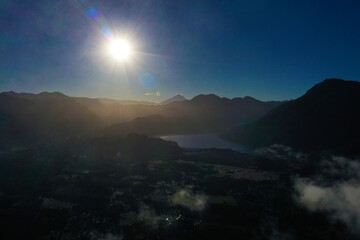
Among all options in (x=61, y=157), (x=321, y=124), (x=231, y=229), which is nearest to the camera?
(x=231, y=229)

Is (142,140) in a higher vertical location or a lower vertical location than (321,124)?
lower

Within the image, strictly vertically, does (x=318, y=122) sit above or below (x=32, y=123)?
above

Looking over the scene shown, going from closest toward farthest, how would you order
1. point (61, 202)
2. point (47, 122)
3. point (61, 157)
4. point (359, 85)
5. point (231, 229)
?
1. point (231, 229)
2. point (61, 202)
3. point (61, 157)
4. point (359, 85)
5. point (47, 122)

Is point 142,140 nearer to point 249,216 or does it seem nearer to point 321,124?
point 249,216

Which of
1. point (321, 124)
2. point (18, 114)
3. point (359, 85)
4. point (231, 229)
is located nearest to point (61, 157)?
point (231, 229)

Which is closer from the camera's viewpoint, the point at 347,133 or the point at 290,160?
the point at 290,160

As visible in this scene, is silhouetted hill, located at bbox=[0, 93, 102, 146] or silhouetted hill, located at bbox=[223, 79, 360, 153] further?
silhouetted hill, located at bbox=[0, 93, 102, 146]

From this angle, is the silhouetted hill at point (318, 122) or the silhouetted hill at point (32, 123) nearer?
the silhouetted hill at point (318, 122)

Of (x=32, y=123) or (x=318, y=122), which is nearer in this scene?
(x=318, y=122)
